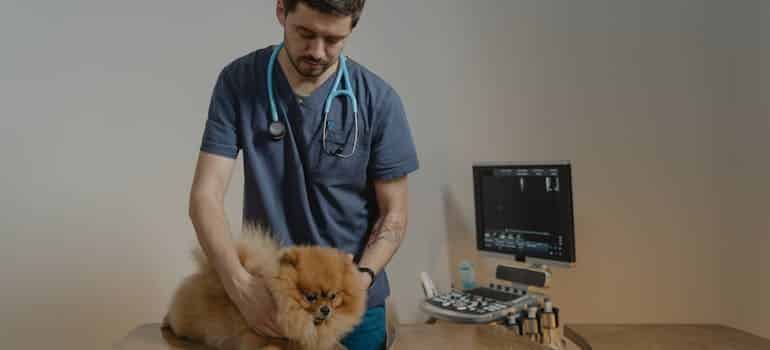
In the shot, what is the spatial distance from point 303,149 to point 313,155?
1.2 inches

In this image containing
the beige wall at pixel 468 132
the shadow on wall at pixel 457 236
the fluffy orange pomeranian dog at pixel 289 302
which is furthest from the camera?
the shadow on wall at pixel 457 236

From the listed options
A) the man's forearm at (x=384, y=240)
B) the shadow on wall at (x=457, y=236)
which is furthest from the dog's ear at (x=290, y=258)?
the shadow on wall at (x=457, y=236)

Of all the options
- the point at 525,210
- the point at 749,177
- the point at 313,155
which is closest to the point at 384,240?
the point at 313,155

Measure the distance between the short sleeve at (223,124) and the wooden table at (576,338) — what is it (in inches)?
18.3

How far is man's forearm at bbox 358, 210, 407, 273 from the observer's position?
4.66 feet

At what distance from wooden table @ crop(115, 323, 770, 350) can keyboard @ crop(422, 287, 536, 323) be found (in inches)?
8.4

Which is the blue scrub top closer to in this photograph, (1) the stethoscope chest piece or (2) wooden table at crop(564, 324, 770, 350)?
(1) the stethoscope chest piece

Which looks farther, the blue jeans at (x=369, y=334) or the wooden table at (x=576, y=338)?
the blue jeans at (x=369, y=334)

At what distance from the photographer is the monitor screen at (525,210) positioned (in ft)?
6.85

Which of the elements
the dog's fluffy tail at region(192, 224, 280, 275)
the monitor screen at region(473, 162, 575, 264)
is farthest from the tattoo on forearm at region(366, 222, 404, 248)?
the monitor screen at region(473, 162, 575, 264)

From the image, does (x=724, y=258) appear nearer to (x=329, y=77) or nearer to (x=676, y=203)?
(x=676, y=203)

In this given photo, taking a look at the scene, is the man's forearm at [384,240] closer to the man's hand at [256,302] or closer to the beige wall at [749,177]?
the man's hand at [256,302]

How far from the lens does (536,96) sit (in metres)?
2.43

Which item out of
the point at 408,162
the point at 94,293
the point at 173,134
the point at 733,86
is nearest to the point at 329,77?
the point at 408,162
